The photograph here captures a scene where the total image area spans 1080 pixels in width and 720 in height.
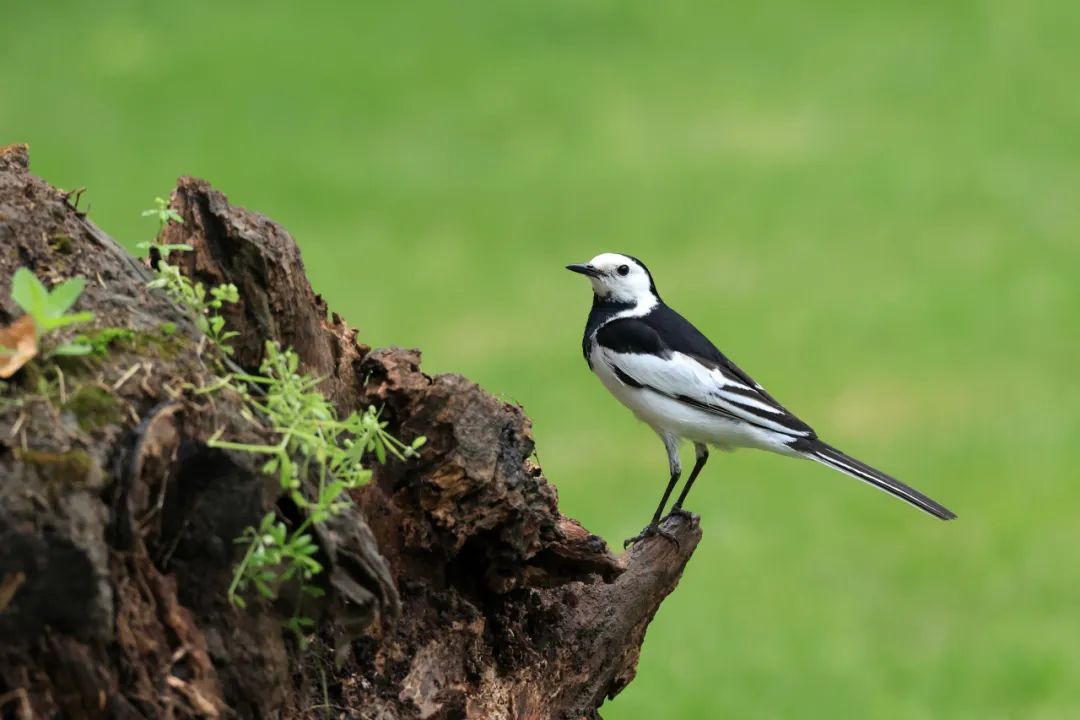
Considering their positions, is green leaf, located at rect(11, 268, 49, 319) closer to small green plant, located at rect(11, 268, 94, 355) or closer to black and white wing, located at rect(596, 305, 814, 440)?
small green plant, located at rect(11, 268, 94, 355)

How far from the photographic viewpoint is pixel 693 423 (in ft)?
23.1

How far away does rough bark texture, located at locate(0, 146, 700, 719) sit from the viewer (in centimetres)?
335

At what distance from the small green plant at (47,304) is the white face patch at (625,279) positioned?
14.2 ft

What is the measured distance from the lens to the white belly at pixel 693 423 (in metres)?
6.97

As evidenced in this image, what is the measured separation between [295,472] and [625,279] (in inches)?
166

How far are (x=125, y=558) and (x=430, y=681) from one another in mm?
1155

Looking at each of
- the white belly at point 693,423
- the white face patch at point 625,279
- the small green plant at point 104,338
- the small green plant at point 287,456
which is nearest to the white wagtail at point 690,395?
the white belly at point 693,423

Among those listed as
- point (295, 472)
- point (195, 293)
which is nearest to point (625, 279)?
point (195, 293)

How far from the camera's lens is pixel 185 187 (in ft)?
14.8

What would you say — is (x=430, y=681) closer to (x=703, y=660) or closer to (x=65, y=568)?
(x=65, y=568)

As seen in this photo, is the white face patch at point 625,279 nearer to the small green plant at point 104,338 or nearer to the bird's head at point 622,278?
the bird's head at point 622,278

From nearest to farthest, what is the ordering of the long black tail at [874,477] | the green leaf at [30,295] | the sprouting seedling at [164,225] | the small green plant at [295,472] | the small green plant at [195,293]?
the green leaf at [30,295]
the small green plant at [295,472]
the small green plant at [195,293]
the sprouting seedling at [164,225]
the long black tail at [874,477]

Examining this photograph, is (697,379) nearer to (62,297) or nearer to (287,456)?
(287,456)

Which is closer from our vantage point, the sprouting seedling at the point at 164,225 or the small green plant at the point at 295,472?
the small green plant at the point at 295,472
